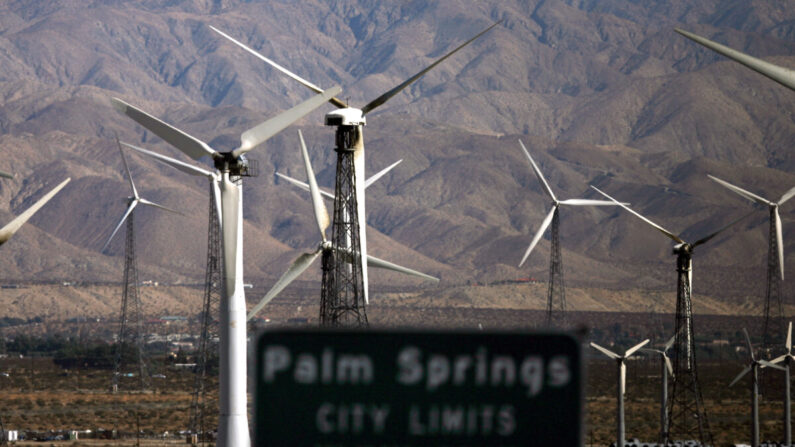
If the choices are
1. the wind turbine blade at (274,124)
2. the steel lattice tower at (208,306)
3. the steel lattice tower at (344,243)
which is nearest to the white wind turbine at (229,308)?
the wind turbine blade at (274,124)

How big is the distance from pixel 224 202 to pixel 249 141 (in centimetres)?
188

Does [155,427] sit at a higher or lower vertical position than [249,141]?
lower

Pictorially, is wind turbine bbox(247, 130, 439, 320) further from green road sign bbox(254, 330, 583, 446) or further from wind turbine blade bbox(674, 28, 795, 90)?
green road sign bbox(254, 330, 583, 446)

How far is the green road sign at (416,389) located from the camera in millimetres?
6031

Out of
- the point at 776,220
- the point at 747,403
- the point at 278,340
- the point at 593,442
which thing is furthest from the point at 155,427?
the point at 278,340

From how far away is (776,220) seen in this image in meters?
85.0

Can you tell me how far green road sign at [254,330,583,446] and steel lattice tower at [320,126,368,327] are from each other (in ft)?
122

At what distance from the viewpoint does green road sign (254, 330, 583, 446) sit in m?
6.03

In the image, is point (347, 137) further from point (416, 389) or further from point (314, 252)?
point (416, 389)

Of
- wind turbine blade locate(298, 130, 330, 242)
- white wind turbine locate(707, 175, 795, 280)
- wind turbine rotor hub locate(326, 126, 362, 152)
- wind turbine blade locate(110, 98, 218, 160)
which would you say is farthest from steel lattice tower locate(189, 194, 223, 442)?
white wind turbine locate(707, 175, 795, 280)

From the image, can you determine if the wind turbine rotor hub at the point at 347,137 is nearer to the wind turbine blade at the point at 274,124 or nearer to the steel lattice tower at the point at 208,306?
the steel lattice tower at the point at 208,306

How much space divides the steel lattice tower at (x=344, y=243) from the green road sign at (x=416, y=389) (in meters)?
37.2

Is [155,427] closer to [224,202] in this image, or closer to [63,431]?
[63,431]

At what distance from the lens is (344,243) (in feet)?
152
